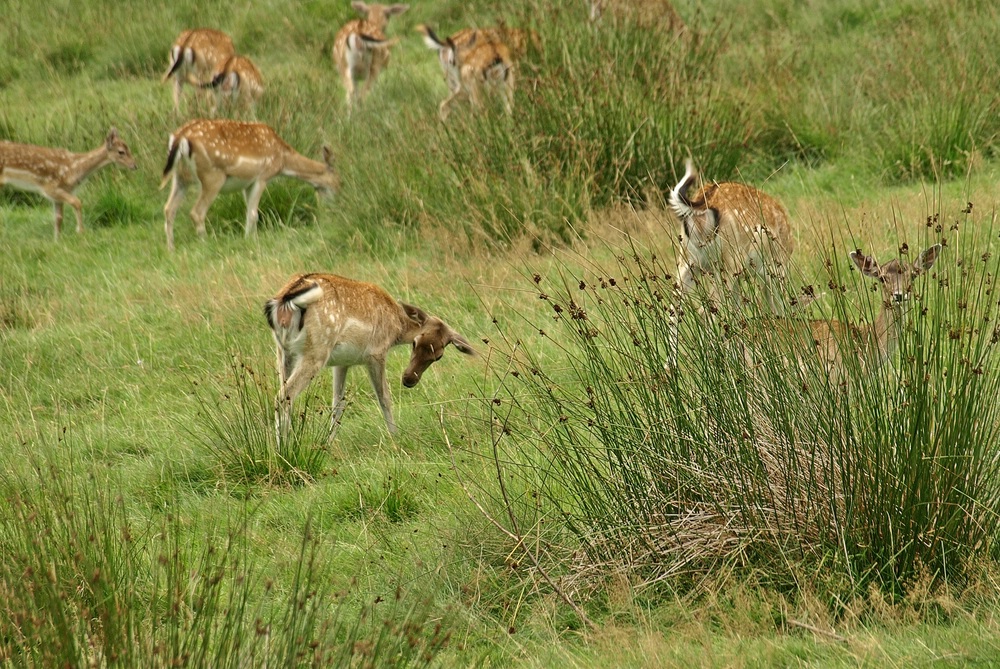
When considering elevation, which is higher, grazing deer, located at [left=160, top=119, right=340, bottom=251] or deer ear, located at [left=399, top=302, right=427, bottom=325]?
deer ear, located at [left=399, top=302, right=427, bottom=325]

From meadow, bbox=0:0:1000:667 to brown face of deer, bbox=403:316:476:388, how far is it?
17 cm

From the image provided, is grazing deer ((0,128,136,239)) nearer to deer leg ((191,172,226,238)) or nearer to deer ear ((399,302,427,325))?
deer leg ((191,172,226,238))

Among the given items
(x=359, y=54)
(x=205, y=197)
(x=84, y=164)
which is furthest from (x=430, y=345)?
(x=359, y=54)

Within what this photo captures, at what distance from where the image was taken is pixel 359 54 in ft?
52.0

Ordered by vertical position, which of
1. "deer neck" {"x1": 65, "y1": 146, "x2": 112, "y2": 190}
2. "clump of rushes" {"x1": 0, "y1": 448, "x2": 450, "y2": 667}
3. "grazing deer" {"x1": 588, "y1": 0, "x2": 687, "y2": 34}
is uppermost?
"clump of rushes" {"x1": 0, "y1": 448, "x2": 450, "y2": 667}

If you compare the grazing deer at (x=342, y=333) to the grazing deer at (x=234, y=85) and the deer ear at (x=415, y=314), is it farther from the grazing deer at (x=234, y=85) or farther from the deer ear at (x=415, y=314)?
the grazing deer at (x=234, y=85)

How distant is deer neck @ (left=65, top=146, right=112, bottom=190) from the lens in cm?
1277

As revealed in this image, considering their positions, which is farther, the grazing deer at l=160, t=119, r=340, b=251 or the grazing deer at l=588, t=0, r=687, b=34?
the grazing deer at l=160, t=119, r=340, b=251

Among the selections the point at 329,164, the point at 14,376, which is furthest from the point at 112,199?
the point at 14,376

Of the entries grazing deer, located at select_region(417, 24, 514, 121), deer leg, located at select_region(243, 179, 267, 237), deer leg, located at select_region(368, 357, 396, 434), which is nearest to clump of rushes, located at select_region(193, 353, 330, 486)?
deer leg, located at select_region(368, 357, 396, 434)

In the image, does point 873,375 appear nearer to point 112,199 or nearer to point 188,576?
point 188,576

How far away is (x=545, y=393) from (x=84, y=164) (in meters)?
8.12

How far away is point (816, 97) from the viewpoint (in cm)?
1162

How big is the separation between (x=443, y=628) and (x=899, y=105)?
7602 millimetres
